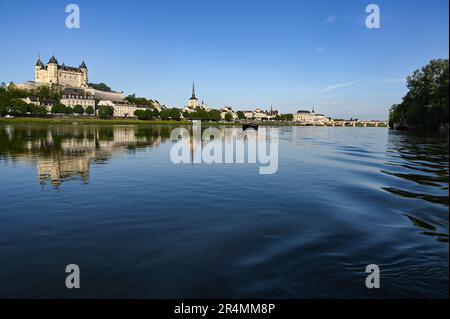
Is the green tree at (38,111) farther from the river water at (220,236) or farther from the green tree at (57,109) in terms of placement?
the river water at (220,236)

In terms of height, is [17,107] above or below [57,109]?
below

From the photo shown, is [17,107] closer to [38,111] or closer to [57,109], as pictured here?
[38,111]

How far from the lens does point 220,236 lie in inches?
400

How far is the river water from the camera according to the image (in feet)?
23.4

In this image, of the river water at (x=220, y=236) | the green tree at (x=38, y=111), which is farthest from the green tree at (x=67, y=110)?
the river water at (x=220, y=236)

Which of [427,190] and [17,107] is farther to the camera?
[17,107]

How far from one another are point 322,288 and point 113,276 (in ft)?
14.4

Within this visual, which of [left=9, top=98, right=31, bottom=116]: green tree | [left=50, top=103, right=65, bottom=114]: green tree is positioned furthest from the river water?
[left=50, top=103, right=65, bottom=114]: green tree

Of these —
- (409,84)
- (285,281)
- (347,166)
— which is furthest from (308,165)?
(409,84)

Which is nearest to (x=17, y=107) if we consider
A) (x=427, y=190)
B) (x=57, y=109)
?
(x=57, y=109)

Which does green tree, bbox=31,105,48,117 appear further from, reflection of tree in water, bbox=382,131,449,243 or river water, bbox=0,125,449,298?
reflection of tree in water, bbox=382,131,449,243

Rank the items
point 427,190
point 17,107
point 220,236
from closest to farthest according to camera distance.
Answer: point 220,236
point 427,190
point 17,107

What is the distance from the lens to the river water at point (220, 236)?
280 inches
